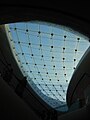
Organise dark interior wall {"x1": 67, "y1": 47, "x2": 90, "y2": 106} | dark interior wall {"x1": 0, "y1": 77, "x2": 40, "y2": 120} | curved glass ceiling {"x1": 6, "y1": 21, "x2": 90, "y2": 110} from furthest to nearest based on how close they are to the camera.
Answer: curved glass ceiling {"x1": 6, "y1": 21, "x2": 90, "y2": 110}, dark interior wall {"x1": 67, "y1": 47, "x2": 90, "y2": 106}, dark interior wall {"x1": 0, "y1": 77, "x2": 40, "y2": 120}

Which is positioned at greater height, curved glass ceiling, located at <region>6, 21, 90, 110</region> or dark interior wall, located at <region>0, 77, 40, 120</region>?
dark interior wall, located at <region>0, 77, 40, 120</region>

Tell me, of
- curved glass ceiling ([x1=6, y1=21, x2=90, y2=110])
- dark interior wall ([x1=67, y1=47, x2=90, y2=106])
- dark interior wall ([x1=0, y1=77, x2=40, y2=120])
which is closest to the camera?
dark interior wall ([x1=0, y1=77, x2=40, y2=120])

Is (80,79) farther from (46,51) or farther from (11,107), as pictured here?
(11,107)

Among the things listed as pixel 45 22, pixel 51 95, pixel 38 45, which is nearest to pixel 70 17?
pixel 45 22

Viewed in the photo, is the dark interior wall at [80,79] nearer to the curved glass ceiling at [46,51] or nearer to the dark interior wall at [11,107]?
the curved glass ceiling at [46,51]

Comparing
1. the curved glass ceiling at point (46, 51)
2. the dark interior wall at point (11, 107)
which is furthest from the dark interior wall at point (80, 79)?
the dark interior wall at point (11, 107)

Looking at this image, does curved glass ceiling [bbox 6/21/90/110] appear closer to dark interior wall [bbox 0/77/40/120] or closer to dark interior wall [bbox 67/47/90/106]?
dark interior wall [bbox 67/47/90/106]

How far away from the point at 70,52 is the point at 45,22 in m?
15.8

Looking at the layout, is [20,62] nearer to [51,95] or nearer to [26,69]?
[26,69]

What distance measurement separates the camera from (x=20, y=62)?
36250mm

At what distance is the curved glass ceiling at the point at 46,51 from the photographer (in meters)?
31.0

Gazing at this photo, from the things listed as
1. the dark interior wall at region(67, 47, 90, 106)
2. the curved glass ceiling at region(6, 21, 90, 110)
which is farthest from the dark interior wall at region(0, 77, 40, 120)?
the dark interior wall at region(67, 47, 90, 106)

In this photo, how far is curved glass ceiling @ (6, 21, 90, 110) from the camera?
31.0m

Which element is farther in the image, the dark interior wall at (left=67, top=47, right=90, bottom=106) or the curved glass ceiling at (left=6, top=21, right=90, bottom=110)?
the curved glass ceiling at (left=6, top=21, right=90, bottom=110)
